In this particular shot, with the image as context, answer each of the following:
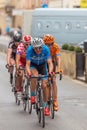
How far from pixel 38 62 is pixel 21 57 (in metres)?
2.02

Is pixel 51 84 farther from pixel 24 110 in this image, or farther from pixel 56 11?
pixel 56 11

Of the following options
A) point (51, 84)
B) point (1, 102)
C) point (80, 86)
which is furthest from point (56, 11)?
point (51, 84)

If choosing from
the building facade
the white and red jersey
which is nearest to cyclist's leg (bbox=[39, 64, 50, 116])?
the white and red jersey

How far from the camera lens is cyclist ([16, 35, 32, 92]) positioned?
13.8 m

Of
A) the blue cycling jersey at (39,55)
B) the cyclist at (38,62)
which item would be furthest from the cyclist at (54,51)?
the blue cycling jersey at (39,55)

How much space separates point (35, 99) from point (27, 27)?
2659 cm

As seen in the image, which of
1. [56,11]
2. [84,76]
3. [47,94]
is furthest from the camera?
[56,11]

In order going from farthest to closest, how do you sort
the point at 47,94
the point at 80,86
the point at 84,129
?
the point at 80,86 → the point at 47,94 → the point at 84,129

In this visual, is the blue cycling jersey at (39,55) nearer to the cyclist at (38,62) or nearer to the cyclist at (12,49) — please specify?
the cyclist at (38,62)

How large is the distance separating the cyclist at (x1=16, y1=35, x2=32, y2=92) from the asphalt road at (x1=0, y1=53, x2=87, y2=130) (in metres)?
0.55

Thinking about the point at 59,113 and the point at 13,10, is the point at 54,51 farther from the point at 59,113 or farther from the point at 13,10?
the point at 13,10

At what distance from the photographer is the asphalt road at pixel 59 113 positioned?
1159cm

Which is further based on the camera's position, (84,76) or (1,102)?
(84,76)

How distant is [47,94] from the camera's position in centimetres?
1192
